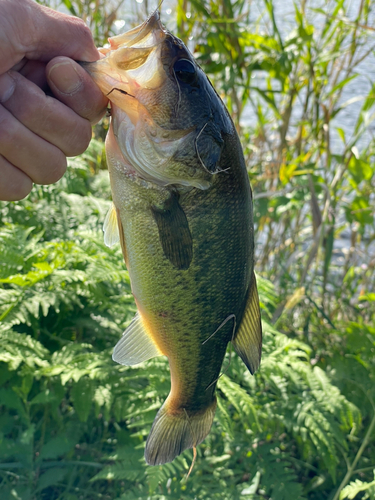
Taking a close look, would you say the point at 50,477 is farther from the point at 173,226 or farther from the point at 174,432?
the point at 173,226

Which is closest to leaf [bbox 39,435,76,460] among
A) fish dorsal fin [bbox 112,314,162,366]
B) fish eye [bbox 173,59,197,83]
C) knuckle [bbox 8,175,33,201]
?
fish dorsal fin [bbox 112,314,162,366]

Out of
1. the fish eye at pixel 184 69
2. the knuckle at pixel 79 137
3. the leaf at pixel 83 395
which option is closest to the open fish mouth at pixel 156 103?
the fish eye at pixel 184 69

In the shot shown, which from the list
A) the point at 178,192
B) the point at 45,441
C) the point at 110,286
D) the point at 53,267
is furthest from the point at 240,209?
the point at 45,441

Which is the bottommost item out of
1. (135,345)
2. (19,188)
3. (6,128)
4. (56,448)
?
(56,448)

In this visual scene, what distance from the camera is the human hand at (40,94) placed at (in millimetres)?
1416

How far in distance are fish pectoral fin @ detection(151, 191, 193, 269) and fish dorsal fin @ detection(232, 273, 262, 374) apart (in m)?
0.33

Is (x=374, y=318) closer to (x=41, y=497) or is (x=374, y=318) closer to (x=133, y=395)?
(x=133, y=395)

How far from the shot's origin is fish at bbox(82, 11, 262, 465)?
1.44 meters

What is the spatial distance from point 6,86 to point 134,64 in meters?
0.41

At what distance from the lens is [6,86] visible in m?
1.45

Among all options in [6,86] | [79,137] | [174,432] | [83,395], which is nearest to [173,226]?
[79,137]

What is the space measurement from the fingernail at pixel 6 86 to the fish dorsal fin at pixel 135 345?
2.88ft

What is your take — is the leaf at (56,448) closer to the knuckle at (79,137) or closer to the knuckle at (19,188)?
the knuckle at (19,188)

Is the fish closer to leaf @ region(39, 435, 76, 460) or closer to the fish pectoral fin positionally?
the fish pectoral fin
